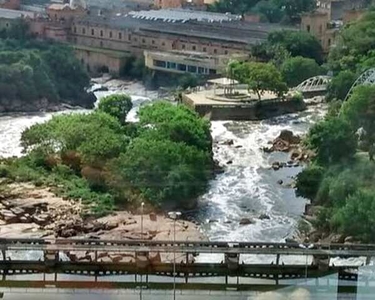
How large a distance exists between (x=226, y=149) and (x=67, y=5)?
Result: 11.1ft

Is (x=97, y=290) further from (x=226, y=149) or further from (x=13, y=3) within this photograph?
(x=13, y=3)

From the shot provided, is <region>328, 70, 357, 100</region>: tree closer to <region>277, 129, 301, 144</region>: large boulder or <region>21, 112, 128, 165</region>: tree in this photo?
<region>277, 129, 301, 144</region>: large boulder

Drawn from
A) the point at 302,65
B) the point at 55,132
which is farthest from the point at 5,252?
the point at 302,65

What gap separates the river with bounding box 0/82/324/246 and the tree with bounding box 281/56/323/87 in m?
Answer: 0.51

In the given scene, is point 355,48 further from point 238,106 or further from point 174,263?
point 174,263

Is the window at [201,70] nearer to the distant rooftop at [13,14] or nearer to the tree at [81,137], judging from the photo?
the distant rooftop at [13,14]

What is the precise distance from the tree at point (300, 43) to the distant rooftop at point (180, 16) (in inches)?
33.1

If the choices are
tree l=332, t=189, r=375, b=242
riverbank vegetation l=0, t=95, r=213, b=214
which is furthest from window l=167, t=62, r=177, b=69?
tree l=332, t=189, r=375, b=242

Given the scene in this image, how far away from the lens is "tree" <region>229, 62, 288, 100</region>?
6.36 meters

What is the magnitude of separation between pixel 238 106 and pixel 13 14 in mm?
2845

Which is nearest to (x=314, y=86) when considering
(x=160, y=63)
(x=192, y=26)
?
(x=160, y=63)

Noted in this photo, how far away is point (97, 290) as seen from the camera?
255 centimetres

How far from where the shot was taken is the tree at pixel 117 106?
5.57 meters

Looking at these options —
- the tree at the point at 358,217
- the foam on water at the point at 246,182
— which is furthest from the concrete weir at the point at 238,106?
the tree at the point at 358,217
